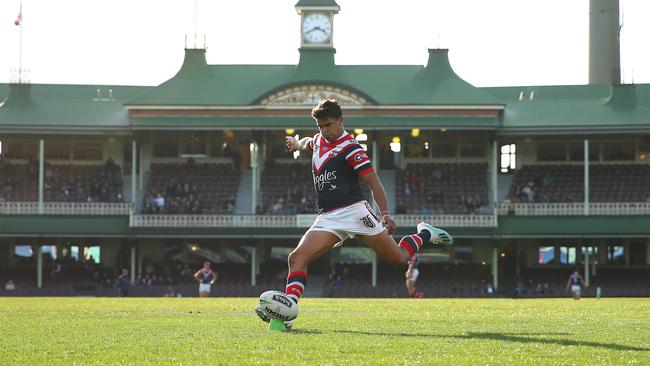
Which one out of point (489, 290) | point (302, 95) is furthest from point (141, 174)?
point (489, 290)

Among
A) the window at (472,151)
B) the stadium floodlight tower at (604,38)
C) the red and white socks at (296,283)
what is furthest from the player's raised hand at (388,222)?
the stadium floodlight tower at (604,38)

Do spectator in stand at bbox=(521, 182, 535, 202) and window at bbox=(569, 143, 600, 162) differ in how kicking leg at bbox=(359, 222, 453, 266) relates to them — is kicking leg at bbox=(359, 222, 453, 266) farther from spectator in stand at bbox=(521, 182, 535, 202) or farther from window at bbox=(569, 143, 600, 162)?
window at bbox=(569, 143, 600, 162)

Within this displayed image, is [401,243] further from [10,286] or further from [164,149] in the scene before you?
[164,149]

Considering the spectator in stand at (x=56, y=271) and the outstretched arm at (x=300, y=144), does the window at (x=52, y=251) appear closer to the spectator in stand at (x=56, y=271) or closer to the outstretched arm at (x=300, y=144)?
the spectator in stand at (x=56, y=271)

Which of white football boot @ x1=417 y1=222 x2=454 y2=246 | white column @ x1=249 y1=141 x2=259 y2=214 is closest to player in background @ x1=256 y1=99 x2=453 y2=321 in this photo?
white football boot @ x1=417 y1=222 x2=454 y2=246

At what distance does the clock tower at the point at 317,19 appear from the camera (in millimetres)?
63188

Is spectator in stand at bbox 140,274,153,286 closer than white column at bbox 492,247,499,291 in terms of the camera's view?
Yes

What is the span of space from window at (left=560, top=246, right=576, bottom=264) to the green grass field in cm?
4104

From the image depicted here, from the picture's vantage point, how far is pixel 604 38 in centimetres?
7325

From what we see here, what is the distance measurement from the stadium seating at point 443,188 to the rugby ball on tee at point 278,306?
43232 millimetres

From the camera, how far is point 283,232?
56812 millimetres

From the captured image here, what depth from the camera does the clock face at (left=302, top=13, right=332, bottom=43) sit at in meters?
63.2

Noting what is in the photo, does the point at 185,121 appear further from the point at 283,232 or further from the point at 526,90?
the point at 526,90

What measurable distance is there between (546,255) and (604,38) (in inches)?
747
